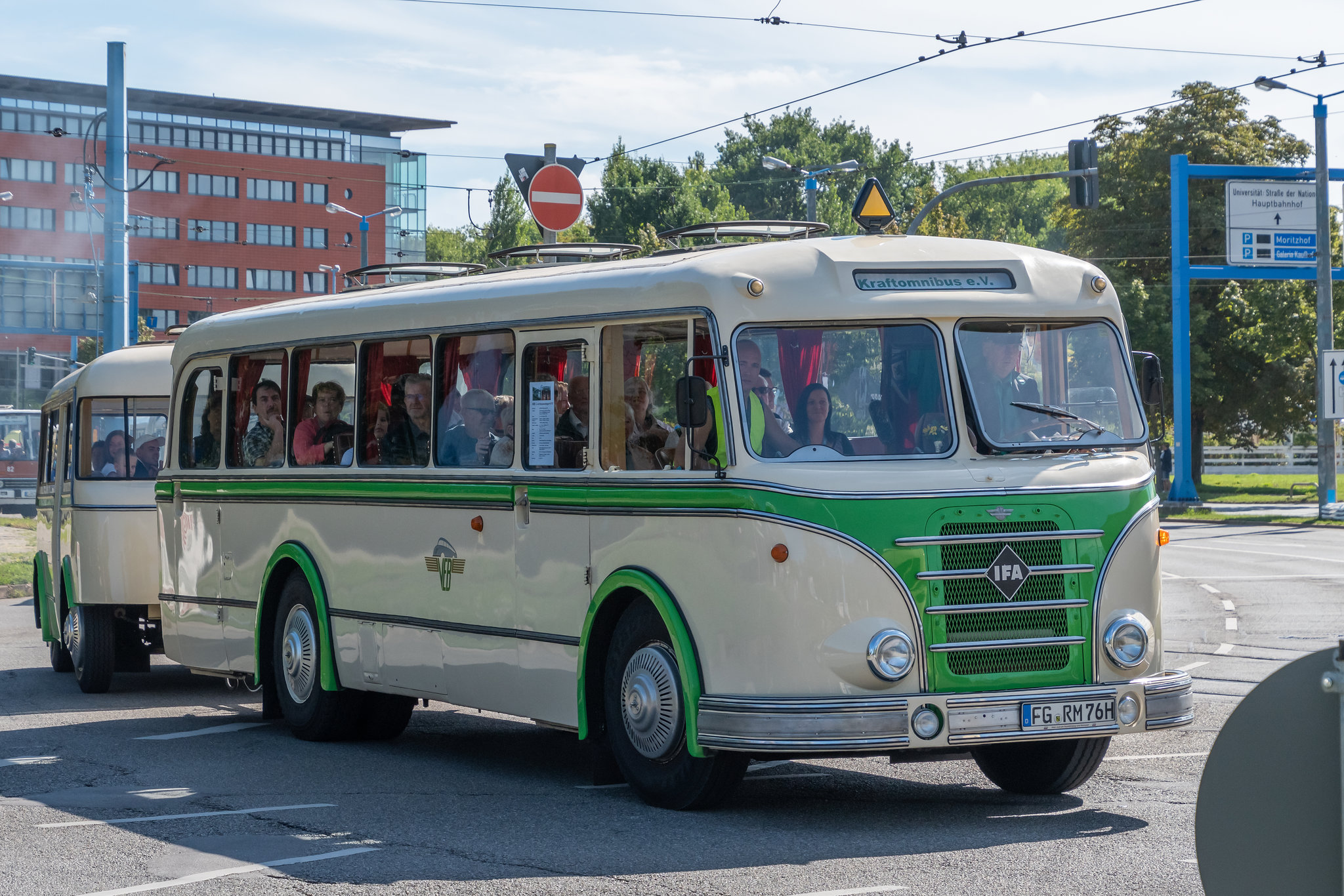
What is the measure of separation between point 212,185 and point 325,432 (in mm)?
93773

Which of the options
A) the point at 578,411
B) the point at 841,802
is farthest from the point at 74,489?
the point at 841,802

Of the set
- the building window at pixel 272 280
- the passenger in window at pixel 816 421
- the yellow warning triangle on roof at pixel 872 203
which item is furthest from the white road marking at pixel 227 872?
the building window at pixel 272 280

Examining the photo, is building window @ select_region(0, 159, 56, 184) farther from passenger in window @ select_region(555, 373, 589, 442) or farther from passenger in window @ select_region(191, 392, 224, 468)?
passenger in window @ select_region(555, 373, 589, 442)

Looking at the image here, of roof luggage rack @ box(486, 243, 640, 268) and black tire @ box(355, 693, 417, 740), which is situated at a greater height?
roof luggage rack @ box(486, 243, 640, 268)

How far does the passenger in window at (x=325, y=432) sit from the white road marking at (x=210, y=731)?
1867 mm

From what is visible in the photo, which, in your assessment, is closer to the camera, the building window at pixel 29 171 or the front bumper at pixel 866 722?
the front bumper at pixel 866 722

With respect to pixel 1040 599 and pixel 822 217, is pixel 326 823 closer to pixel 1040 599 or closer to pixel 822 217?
pixel 1040 599

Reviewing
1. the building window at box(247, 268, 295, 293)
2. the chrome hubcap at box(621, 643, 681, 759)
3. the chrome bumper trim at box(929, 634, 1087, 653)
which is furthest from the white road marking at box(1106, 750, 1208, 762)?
the building window at box(247, 268, 295, 293)

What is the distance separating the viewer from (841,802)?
9.37m

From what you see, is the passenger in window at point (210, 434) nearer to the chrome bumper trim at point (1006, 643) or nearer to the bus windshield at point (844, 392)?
the bus windshield at point (844, 392)

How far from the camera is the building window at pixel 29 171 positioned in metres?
93.8

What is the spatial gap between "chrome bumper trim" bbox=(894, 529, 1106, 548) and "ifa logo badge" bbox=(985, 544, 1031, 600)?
63 mm

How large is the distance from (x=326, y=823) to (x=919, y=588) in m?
2.93

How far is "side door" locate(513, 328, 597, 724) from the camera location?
9.75m
